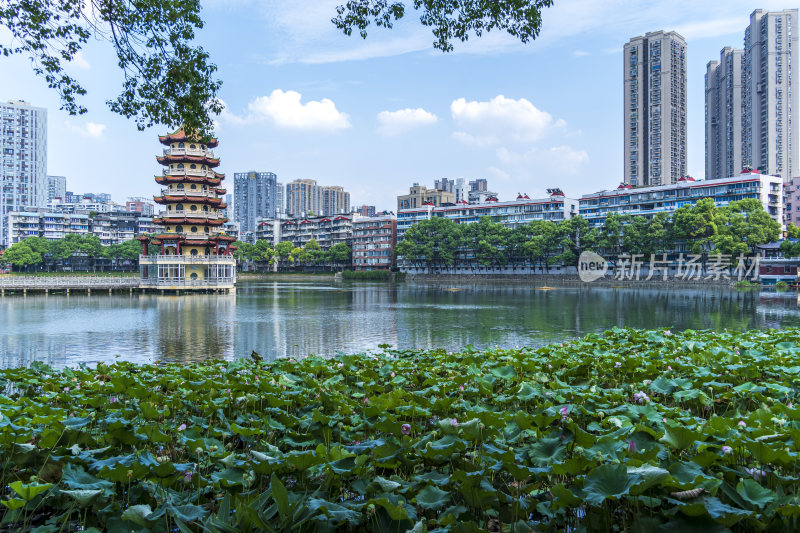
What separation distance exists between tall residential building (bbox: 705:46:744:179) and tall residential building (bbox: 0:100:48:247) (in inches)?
7099

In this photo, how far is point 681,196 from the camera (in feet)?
260

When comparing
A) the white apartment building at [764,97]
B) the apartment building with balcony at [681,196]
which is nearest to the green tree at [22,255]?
the apartment building with balcony at [681,196]

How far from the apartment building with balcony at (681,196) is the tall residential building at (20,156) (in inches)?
5789

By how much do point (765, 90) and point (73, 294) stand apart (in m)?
126

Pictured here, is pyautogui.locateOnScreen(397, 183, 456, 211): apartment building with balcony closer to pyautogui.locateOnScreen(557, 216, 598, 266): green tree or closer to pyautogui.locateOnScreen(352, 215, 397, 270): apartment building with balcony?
pyautogui.locateOnScreen(352, 215, 397, 270): apartment building with balcony

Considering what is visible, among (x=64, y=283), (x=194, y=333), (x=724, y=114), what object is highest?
(x=724, y=114)

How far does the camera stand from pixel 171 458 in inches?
156

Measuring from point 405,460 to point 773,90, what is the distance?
132 metres

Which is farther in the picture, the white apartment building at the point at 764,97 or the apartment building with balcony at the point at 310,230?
the apartment building with balcony at the point at 310,230

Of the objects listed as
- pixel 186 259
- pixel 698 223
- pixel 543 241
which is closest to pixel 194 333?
pixel 186 259

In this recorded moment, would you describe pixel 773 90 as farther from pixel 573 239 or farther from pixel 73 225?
pixel 73 225

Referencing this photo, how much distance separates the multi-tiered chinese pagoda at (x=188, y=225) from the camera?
50.3 meters

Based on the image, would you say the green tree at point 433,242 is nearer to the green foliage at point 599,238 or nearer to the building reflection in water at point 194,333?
the green foliage at point 599,238

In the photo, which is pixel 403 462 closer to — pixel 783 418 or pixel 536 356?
pixel 783 418
